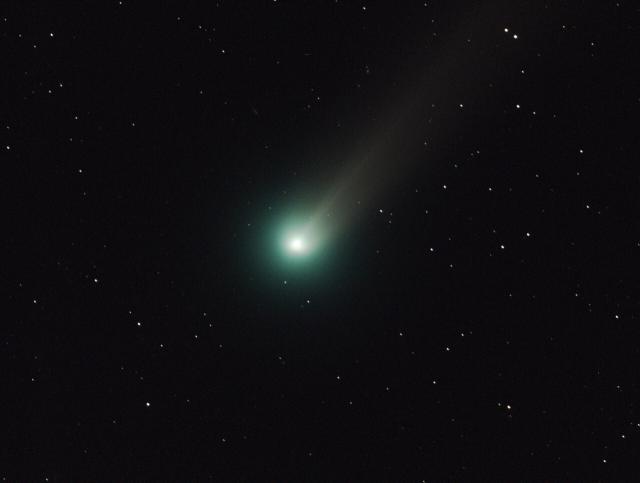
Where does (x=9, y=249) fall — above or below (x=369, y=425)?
above

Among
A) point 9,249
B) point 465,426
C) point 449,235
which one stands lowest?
point 465,426

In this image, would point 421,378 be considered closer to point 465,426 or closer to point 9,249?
point 465,426

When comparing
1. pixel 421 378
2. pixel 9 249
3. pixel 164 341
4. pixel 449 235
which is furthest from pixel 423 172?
pixel 9 249

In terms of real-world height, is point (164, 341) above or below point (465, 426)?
above

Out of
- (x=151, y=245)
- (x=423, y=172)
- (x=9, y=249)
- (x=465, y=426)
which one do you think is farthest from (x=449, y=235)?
(x=9, y=249)

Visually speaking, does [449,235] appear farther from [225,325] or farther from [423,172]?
[225,325]

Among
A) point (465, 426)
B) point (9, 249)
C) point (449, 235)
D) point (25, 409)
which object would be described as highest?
point (9, 249)
